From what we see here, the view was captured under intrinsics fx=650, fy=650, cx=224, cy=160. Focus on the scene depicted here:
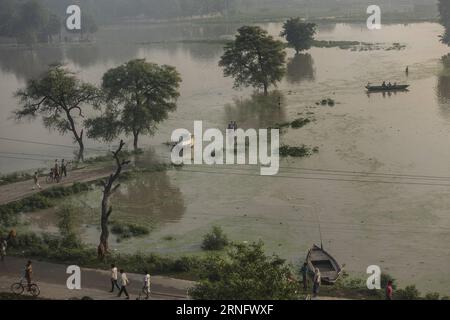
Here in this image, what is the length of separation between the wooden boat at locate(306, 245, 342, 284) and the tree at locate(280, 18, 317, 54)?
230 feet

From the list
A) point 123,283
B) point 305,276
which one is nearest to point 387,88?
point 305,276

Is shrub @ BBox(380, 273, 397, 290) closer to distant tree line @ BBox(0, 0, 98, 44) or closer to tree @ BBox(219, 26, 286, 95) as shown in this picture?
tree @ BBox(219, 26, 286, 95)

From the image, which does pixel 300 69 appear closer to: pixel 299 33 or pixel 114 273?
pixel 299 33

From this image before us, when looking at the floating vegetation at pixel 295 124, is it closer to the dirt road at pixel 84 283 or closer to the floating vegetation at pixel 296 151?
the floating vegetation at pixel 296 151

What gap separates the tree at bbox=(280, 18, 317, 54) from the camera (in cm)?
9388

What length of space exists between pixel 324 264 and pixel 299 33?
71.7 metres

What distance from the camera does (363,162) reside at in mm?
41219

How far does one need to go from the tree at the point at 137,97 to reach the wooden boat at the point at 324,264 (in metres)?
21.2

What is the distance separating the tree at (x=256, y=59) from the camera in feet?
212

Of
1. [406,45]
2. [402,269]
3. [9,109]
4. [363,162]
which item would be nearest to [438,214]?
[402,269]

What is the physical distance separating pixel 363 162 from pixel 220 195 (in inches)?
405

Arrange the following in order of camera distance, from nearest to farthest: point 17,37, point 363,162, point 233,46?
point 363,162, point 233,46, point 17,37
